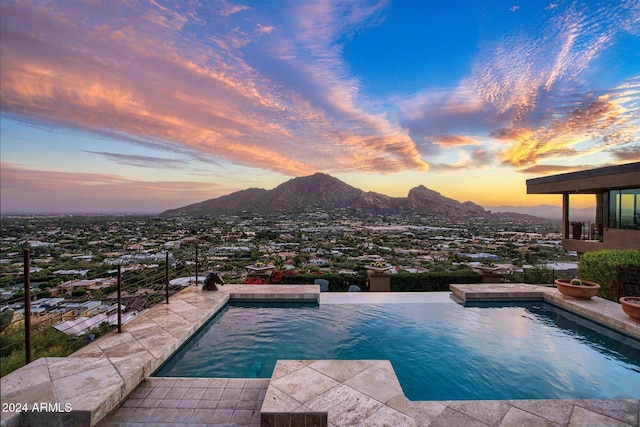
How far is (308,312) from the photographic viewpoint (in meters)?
7.42

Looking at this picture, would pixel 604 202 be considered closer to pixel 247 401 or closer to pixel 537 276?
pixel 537 276

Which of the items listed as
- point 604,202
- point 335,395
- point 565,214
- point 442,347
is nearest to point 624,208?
point 604,202

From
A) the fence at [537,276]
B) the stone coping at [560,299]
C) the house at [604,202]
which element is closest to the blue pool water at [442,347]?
the stone coping at [560,299]

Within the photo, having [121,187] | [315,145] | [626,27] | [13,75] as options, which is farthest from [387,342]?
[121,187]

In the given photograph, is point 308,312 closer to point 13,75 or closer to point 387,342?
point 387,342

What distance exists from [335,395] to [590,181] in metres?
13.5

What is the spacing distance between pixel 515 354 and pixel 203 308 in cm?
608

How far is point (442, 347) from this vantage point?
5.49 metres

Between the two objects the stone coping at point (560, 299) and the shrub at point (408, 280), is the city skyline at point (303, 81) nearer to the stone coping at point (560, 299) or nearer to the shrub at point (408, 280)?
the shrub at point (408, 280)

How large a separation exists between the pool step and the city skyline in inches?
379

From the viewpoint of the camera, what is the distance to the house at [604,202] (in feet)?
33.8

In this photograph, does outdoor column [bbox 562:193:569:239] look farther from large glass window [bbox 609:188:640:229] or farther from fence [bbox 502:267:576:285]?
fence [bbox 502:267:576:285]

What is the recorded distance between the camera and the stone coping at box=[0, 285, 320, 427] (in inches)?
109

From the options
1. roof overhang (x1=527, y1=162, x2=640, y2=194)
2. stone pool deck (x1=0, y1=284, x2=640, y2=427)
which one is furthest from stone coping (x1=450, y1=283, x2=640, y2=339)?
roof overhang (x1=527, y1=162, x2=640, y2=194)
